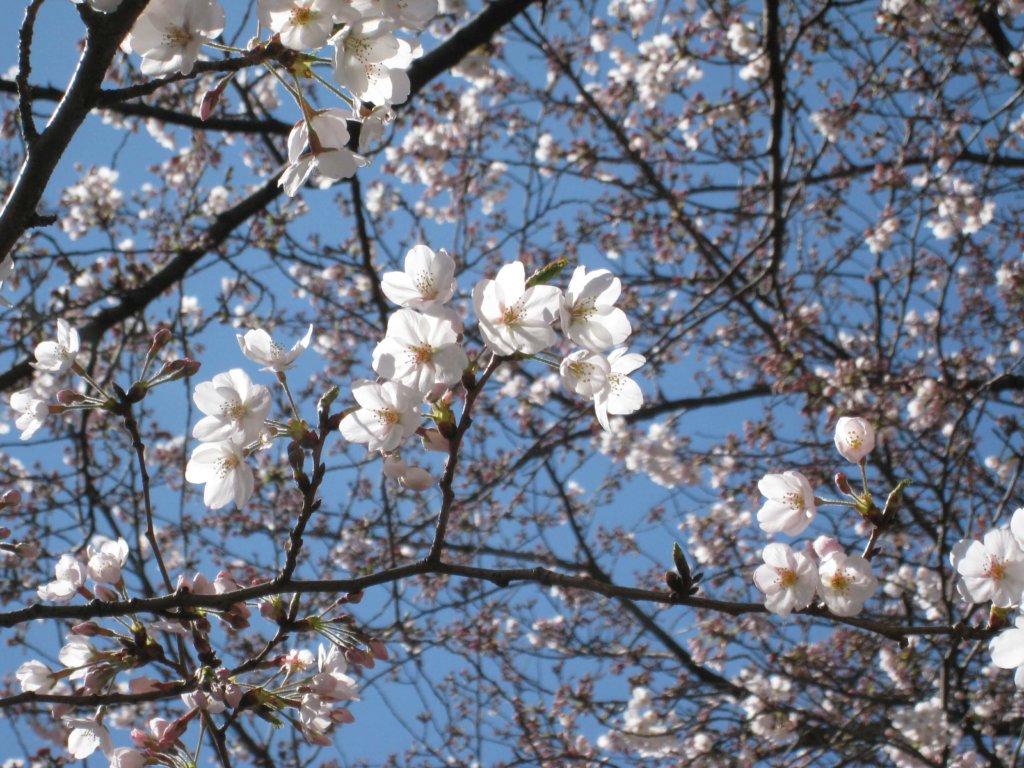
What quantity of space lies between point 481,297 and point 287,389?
372 millimetres

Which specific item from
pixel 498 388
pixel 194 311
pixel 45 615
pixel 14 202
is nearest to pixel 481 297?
pixel 14 202

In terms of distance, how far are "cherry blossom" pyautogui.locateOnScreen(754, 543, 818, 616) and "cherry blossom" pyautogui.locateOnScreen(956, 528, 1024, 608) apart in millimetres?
325

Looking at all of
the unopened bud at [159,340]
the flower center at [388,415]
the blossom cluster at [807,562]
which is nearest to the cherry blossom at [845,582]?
the blossom cluster at [807,562]

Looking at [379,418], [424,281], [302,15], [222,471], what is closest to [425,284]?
[424,281]

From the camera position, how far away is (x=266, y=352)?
4.96 ft

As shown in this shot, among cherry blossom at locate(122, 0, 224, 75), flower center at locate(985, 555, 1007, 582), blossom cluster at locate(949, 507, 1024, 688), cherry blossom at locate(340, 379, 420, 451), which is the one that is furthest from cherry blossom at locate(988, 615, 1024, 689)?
cherry blossom at locate(122, 0, 224, 75)

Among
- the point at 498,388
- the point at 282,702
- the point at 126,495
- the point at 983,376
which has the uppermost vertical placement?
the point at 498,388

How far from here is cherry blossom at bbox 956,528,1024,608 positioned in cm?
158

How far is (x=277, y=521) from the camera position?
6.79 metres

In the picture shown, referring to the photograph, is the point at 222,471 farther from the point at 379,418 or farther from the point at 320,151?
the point at 320,151

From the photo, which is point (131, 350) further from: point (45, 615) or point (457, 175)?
point (45, 615)

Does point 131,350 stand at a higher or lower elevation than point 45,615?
higher

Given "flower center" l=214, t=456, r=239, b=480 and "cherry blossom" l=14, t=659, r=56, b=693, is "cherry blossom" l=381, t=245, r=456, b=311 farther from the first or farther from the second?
"cherry blossom" l=14, t=659, r=56, b=693

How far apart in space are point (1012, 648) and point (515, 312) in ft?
3.47
